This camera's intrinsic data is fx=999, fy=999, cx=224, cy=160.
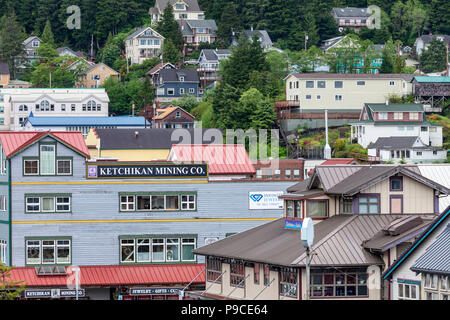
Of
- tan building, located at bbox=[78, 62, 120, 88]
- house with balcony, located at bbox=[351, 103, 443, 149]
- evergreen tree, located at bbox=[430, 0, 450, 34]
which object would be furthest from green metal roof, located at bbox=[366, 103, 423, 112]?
evergreen tree, located at bbox=[430, 0, 450, 34]

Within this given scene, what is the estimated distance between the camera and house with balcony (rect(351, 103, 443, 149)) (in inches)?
4023

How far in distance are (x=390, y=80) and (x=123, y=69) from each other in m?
64.6

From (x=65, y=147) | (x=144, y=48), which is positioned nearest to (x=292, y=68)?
(x=144, y=48)

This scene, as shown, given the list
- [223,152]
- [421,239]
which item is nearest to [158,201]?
[223,152]

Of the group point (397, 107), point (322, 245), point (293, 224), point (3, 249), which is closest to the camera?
point (322, 245)

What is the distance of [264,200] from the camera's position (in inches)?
2098

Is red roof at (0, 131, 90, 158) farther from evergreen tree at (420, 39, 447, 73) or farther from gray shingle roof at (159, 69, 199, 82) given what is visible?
evergreen tree at (420, 39, 447, 73)

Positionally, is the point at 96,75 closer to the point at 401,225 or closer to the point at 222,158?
the point at 222,158

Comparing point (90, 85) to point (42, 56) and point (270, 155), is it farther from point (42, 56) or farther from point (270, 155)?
point (270, 155)

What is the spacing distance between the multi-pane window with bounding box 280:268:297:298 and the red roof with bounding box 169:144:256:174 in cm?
2121

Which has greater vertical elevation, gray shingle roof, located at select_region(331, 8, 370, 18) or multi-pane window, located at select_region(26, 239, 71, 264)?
gray shingle roof, located at select_region(331, 8, 370, 18)

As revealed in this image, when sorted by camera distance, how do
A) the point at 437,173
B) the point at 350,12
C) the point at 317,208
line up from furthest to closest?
Result: the point at 350,12, the point at 437,173, the point at 317,208

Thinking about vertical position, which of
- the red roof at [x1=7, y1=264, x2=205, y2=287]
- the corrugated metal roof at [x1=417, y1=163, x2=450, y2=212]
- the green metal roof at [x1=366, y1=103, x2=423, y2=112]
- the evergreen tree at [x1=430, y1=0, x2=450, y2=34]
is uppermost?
the evergreen tree at [x1=430, y1=0, x2=450, y2=34]

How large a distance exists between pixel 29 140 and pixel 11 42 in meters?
123
